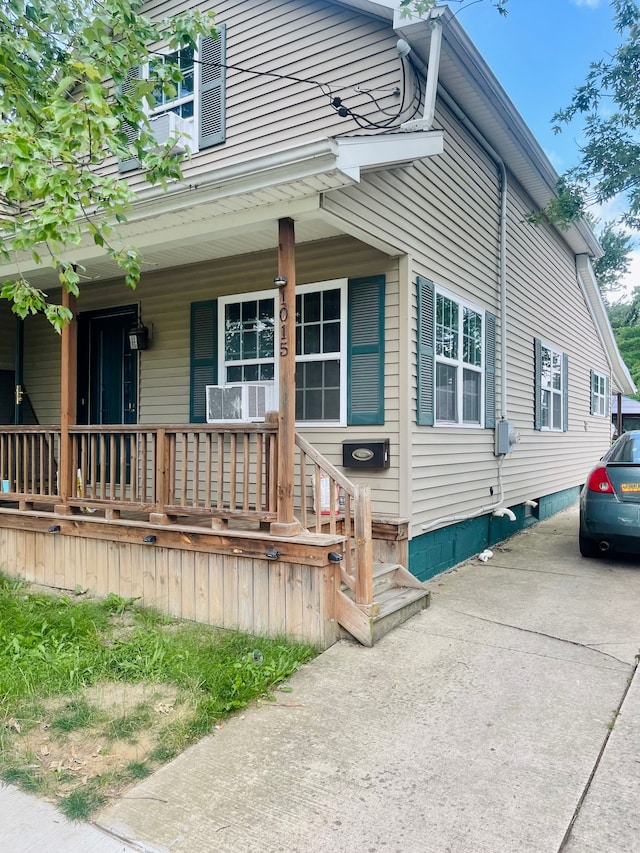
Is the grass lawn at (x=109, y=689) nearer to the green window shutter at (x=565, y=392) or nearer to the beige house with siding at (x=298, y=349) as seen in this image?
the beige house with siding at (x=298, y=349)

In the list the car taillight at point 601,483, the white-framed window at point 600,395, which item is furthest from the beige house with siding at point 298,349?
the white-framed window at point 600,395

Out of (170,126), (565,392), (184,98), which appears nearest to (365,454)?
(170,126)

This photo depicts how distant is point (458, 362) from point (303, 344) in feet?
6.07

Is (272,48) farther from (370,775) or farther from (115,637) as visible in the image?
(370,775)

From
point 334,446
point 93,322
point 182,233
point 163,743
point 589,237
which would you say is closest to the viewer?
point 163,743

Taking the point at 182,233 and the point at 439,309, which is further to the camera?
the point at 439,309

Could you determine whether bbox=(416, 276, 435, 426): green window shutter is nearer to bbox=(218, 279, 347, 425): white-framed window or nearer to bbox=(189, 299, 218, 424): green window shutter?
bbox=(218, 279, 347, 425): white-framed window

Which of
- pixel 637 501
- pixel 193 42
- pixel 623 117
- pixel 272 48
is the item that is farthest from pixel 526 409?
pixel 193 42

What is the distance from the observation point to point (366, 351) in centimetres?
558

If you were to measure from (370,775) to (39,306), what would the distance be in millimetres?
3311

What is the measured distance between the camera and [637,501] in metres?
6.13

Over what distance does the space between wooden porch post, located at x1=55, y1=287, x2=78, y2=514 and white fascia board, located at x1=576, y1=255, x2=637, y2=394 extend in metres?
10.2

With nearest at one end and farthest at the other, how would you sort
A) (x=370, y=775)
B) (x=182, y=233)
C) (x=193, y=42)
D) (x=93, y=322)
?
(x=370, y=775) < (x=193, y=42) < (x=182, y=233) < (x=93, y=322)

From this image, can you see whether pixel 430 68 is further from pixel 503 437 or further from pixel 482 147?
pixel 503 437
